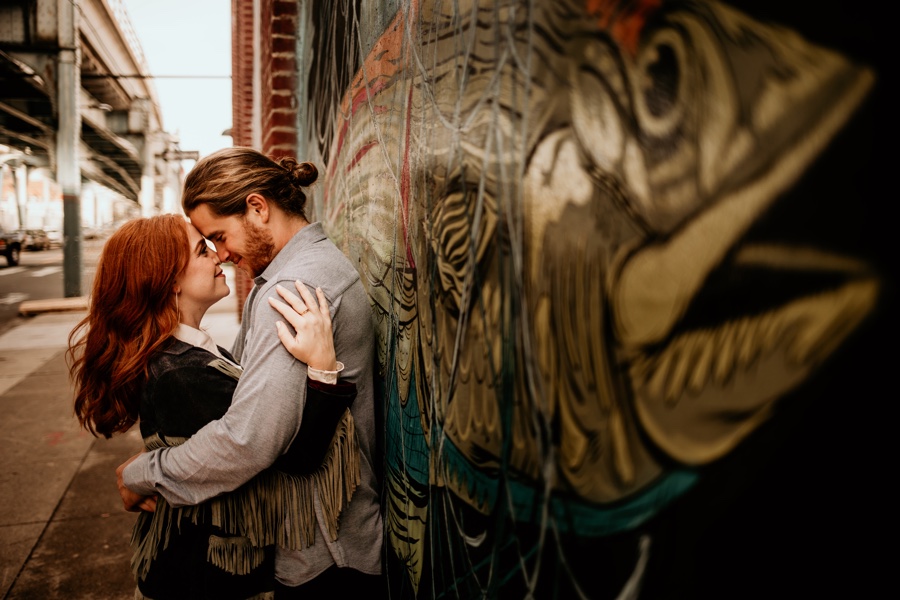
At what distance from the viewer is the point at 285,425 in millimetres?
1516

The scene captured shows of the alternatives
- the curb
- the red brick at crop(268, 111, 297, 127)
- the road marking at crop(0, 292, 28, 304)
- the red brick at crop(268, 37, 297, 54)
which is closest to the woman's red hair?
the red brick at crop(268, 111, 297, 127)


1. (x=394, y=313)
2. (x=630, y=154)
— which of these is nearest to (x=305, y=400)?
(x=394, y=313)

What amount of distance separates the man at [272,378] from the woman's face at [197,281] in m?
0.04

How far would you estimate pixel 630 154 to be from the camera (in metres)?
0.70

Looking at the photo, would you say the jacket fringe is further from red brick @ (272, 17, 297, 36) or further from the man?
red brick @ (272, 17, 297, 36)

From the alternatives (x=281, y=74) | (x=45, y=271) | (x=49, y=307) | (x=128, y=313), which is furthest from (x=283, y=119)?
(x=45, y=271)

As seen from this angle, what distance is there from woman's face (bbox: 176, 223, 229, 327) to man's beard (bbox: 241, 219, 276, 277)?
Answer: 0.12 metres

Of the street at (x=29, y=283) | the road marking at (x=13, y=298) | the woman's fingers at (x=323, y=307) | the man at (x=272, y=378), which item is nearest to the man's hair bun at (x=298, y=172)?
the man at (x=272, y=378)

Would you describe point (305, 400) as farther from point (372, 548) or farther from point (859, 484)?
point (859, 484)

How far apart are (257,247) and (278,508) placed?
836 millimetres

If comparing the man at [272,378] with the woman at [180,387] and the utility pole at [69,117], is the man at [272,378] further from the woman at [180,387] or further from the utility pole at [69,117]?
the utility pole at [69,117]

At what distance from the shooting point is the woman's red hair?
72.5 inches

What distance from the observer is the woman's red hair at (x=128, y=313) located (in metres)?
1.84

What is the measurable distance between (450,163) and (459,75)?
18 centimetres
